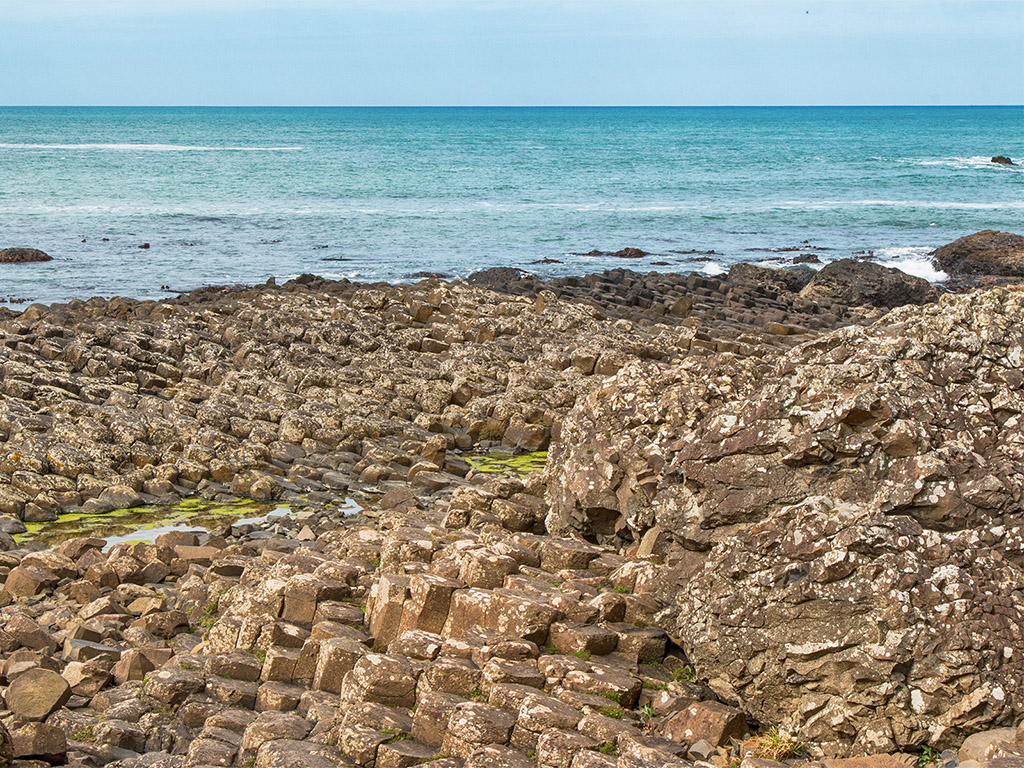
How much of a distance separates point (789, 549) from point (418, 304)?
2462 cm

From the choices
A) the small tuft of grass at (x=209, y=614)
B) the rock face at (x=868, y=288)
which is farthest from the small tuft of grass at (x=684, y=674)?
the rock face at (x=868, y=288)

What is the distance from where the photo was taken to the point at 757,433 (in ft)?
36.7


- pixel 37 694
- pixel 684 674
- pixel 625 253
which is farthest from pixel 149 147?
pixel 684 674

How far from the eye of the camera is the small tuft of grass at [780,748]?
29.7ft

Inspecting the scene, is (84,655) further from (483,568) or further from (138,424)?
(138,424)

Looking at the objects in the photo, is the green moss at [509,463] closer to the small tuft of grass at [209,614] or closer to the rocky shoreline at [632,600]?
the rocky shoreline at [632,600]

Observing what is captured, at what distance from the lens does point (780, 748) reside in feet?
29.8

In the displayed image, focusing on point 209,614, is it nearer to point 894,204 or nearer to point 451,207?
point 451,207

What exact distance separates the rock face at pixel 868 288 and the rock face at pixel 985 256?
900cm

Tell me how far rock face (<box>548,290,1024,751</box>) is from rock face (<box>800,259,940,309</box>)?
26097 millimetres

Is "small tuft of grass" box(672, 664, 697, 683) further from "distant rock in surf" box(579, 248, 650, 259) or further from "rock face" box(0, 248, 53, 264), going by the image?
"rock face" box(0, 248, 53, 264)

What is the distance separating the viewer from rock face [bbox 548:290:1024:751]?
29.1 feet

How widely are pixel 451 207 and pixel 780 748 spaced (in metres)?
73.8

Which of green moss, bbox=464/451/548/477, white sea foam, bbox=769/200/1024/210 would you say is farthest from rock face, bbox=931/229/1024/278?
green moss, bbox=464/451/548/477
